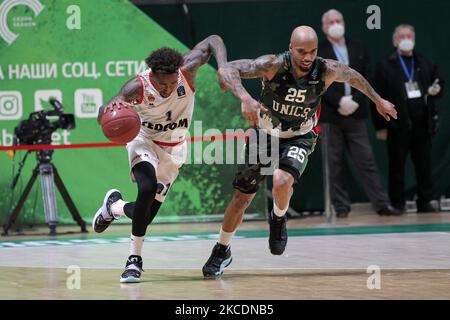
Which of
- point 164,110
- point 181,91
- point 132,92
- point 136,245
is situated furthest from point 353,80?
point 136,245

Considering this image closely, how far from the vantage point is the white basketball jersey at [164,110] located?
922cm

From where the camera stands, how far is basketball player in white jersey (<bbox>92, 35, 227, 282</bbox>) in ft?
28.9

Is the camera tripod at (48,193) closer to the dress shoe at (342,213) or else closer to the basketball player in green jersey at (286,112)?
the dress shoe at (342,213)

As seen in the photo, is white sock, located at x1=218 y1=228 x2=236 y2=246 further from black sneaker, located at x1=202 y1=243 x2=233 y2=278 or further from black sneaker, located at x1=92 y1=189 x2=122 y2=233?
black sneaker, located at x1=92 y1=189 x2=122 y2=233

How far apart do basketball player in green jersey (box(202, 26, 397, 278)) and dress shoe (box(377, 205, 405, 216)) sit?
6099 mm

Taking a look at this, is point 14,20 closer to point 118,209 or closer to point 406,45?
point 406,45

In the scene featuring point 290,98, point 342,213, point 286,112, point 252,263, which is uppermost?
point 290,98

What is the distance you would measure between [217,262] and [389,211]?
21.8 feet

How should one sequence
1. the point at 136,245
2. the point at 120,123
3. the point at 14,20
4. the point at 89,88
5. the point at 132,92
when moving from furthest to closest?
the point at 89,88 → the point at 14,20 → the point at 132,92 → the point at 136,245 → the point at 120,123

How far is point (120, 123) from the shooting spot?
8.57 m

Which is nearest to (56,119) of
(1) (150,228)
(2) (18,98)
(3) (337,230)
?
(2) (18,98)

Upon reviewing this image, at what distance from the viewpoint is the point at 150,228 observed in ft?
48.6
